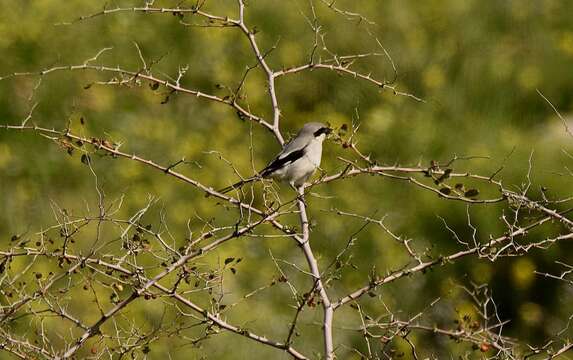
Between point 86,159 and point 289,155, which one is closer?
point 86,159

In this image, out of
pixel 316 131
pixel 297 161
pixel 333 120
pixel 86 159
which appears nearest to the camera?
pixel 86 159

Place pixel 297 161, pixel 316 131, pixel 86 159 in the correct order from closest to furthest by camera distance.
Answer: pixel 86 159
pixel 297 161
pixel 316 131

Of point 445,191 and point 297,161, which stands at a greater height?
point 445,191

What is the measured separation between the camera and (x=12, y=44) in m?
8.34

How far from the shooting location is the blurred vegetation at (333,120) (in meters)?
→ 6.84

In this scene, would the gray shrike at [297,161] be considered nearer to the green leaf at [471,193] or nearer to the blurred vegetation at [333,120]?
the green leaf at [471,193]

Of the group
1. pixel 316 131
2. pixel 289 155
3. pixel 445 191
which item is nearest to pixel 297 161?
pixel 289 155

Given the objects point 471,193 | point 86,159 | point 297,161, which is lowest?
point 297,161

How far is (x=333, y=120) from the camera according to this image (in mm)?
7926

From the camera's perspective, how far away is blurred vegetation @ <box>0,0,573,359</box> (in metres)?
6.84

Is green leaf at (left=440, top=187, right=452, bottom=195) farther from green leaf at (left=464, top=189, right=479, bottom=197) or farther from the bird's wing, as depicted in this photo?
the bird's wing

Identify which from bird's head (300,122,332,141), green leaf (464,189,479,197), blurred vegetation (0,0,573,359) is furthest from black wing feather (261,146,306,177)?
blurred vegetation (0,0,573,359)

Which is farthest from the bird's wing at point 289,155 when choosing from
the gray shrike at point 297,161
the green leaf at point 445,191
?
the green leaf at point 445,191

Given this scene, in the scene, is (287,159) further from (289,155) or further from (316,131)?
(316,131)
